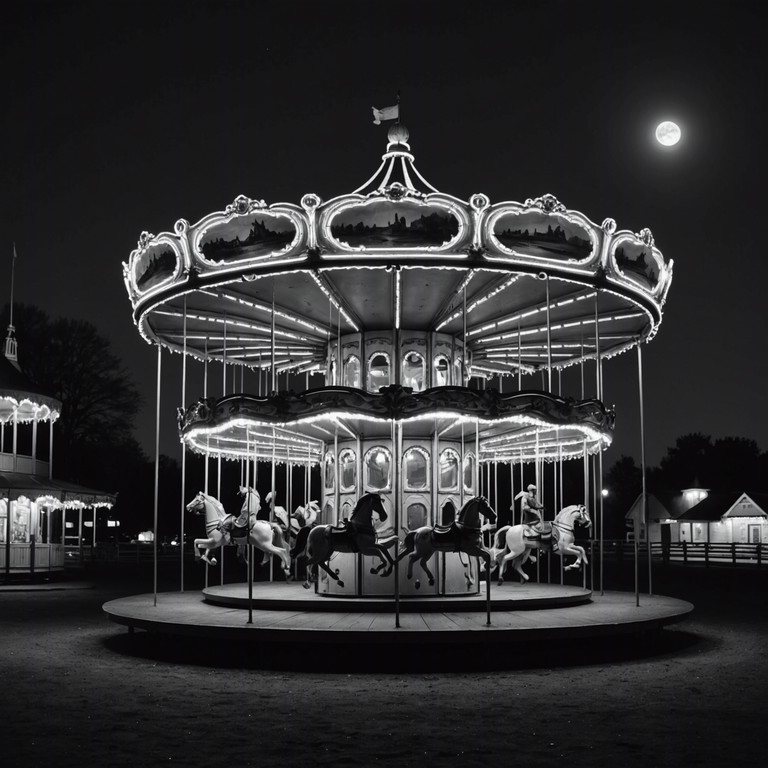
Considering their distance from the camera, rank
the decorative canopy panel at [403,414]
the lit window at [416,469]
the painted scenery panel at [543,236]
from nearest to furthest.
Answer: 1. the painted scenery panel at [543,236]
2. the decorative canopy panel at [403,414]
3. the lit window at [416,469]

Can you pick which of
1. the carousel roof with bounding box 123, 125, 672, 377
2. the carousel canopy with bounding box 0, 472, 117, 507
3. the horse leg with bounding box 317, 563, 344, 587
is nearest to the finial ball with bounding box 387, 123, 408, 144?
the carousel roof with bounding box 123, 125, 672, 377

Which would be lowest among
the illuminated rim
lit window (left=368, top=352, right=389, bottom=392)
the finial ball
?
lit window (left=368, top=352, right=389, bottom=392)

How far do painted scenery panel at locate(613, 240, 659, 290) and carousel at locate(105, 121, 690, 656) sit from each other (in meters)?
0.03

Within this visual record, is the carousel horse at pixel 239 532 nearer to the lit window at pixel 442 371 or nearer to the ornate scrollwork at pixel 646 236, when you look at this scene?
the lit window at pixel 442 371

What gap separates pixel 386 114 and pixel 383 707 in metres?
10.7

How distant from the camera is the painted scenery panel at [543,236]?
44.6ft

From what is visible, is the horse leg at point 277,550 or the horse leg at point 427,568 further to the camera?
the horse leg at point 277,550

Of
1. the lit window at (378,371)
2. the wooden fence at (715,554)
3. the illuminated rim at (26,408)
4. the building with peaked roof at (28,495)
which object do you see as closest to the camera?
the lit window at (378,371)

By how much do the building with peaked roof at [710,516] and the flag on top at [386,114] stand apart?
40054mm

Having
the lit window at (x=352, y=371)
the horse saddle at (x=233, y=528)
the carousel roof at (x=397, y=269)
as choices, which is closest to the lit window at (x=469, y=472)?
the carousel roof at (x=397, y=269)

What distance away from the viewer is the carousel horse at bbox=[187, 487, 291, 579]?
18.0m

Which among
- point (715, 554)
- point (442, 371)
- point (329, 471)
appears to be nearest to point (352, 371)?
point (442, 371)

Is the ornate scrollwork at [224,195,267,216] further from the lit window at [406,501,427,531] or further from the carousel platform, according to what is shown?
the lit window at [406,501,427,531]

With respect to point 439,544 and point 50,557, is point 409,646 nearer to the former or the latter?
point 439,544
